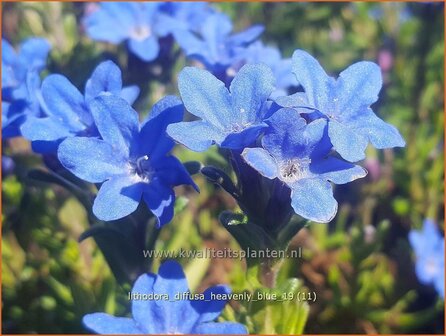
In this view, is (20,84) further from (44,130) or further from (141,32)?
(141,32)

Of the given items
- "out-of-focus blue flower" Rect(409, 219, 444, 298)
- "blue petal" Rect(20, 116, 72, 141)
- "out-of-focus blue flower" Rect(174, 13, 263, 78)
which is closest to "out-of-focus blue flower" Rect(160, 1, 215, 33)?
"out-of-focus blue flower" Rect(174, 13, 263, 78)

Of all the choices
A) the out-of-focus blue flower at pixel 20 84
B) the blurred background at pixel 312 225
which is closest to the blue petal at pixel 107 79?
the out-of-focus blue flower at pixel 20 84

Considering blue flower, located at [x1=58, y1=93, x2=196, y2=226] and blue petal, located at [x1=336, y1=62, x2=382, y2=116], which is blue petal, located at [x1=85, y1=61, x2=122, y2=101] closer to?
blue flower, located at [x1=58, y1=93, x2=196, y2=226]

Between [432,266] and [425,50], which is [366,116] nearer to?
[432,266]

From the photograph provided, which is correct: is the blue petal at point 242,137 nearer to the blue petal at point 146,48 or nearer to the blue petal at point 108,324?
the blue petal at point 108,324

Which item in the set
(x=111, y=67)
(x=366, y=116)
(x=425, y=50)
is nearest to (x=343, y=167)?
(x=366, y=116)
